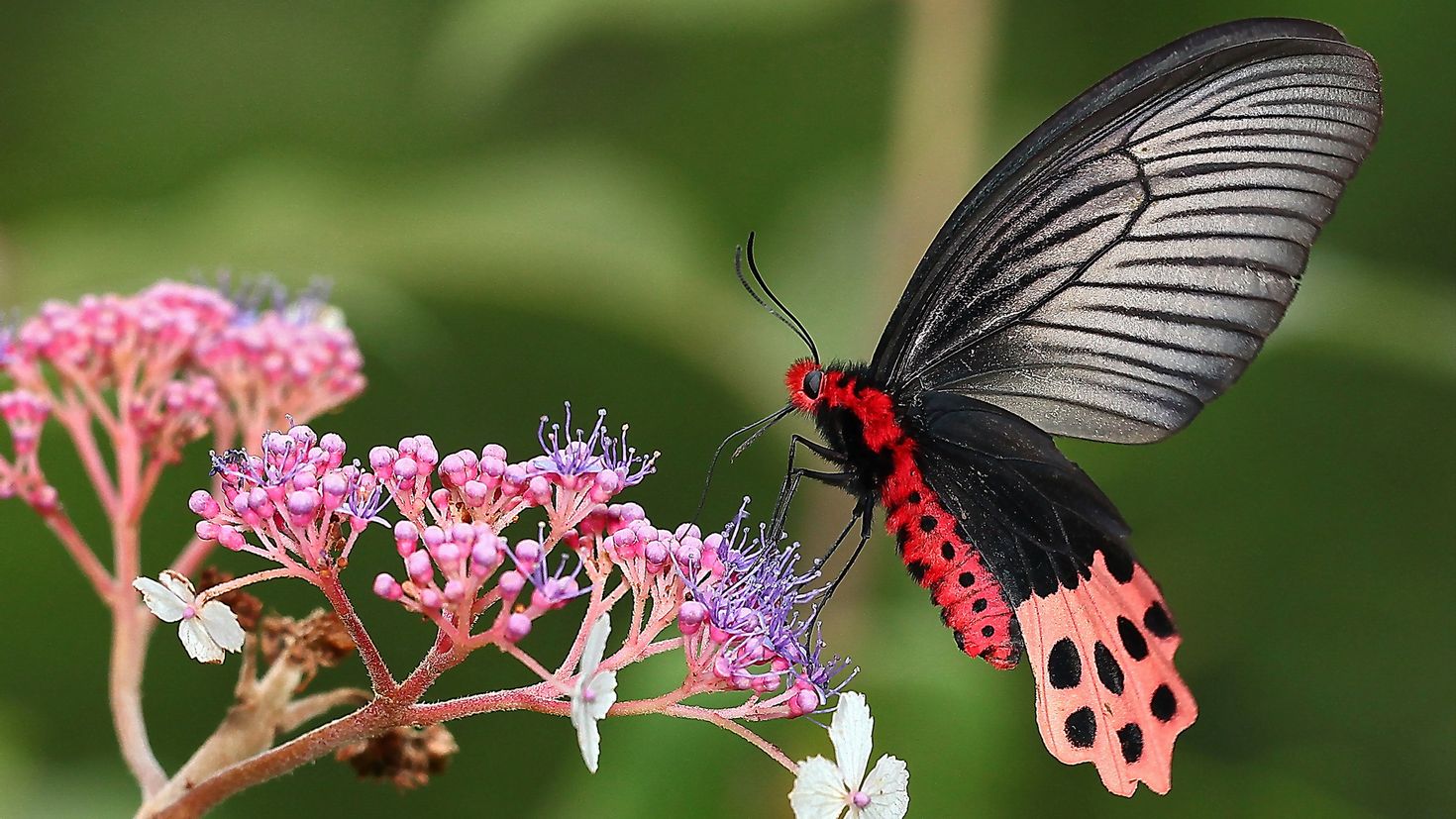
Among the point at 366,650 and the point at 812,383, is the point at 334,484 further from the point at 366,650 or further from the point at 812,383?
the point at 812,383

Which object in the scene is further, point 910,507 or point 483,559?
point 910,507

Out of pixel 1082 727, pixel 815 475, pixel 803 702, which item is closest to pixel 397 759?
pixel 803 702

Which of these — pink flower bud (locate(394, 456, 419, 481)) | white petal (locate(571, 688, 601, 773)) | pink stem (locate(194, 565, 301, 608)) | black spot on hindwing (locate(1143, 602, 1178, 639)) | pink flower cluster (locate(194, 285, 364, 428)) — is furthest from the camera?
pink flower cluster (locate(194, 285, 364, 428))

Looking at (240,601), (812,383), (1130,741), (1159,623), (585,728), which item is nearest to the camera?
(585,728)

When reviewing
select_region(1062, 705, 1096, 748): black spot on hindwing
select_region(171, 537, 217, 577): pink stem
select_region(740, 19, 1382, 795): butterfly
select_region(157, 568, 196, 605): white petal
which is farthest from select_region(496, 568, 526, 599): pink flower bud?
select_region(1062, 705, 1096, 748): black spot on hindwing

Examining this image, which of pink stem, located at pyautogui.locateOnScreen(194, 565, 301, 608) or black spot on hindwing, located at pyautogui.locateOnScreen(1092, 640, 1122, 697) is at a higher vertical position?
black spot on hindwing, located at pyautogui.locateOnScreen(1092, 640, 1122, 697)

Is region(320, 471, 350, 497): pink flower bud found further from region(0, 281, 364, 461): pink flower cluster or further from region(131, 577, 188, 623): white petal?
region(0, 281, 364, 461): pink flower cluster
